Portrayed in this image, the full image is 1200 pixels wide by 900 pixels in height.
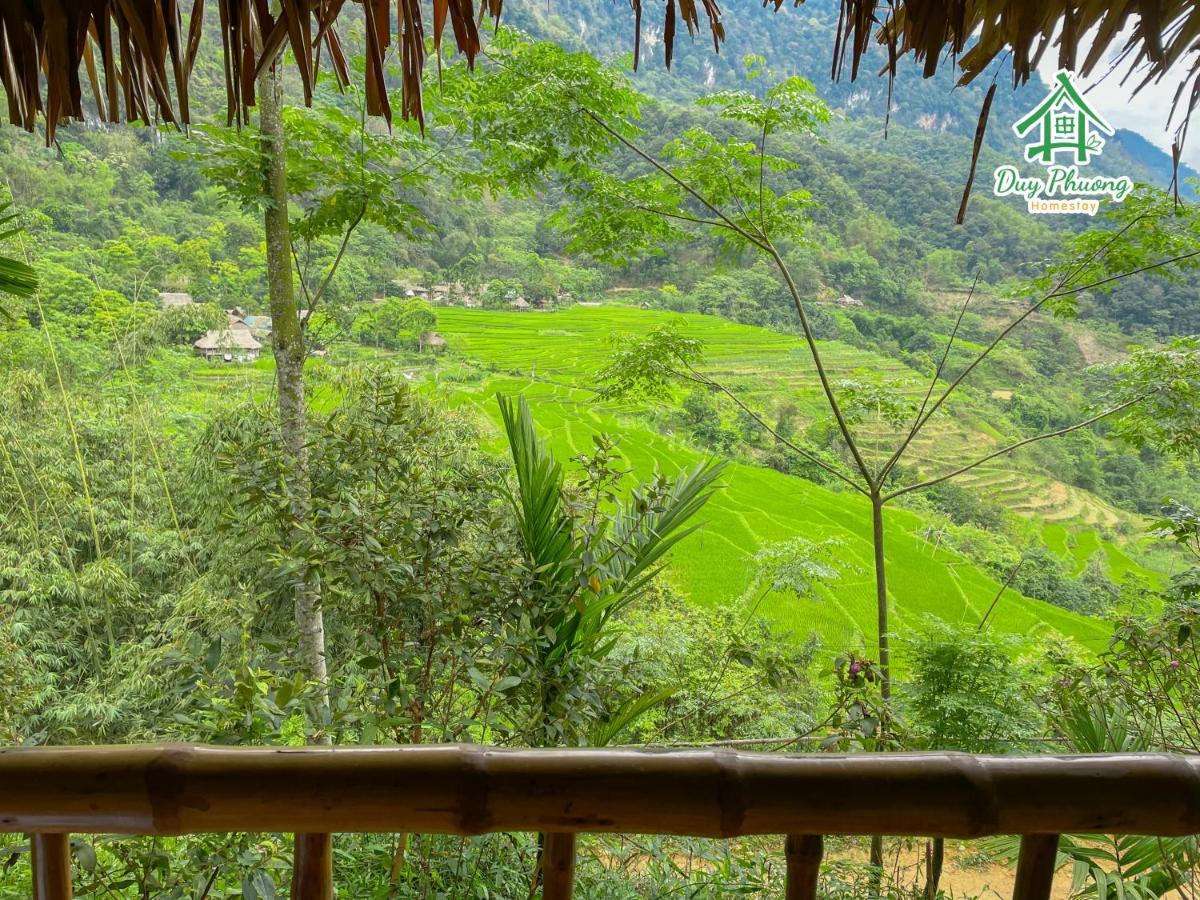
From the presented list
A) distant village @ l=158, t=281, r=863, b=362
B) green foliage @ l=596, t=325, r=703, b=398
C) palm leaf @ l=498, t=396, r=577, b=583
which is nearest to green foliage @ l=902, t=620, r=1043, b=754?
green foliage @ l=596, t=325, r=703, b=398

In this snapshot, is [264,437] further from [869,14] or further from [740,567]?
[740,567]

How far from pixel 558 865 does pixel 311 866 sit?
7.1 inches

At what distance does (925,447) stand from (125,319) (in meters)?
9.07

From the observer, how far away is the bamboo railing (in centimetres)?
43

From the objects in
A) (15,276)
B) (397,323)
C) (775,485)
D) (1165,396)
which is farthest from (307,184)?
(775,485)

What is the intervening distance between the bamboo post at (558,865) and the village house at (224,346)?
6.34 meters

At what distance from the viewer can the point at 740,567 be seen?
8891 mm

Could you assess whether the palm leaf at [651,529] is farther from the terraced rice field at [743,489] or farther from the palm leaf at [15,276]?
the terraced rice field at [743,489]

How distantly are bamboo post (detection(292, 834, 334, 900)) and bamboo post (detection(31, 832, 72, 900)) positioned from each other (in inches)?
6.3

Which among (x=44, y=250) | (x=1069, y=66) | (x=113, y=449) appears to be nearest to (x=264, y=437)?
(x=1069, y=66)

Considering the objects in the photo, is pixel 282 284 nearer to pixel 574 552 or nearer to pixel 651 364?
pixel 651 364

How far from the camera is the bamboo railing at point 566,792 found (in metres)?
0.43

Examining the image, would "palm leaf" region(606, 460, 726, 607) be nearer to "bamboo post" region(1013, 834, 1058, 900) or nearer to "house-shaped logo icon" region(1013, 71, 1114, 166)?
"bamboo post" region(1013, 834, 1058, 900)

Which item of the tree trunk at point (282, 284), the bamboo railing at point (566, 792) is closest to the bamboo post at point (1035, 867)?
the bamboo railing at point (566, 792)
